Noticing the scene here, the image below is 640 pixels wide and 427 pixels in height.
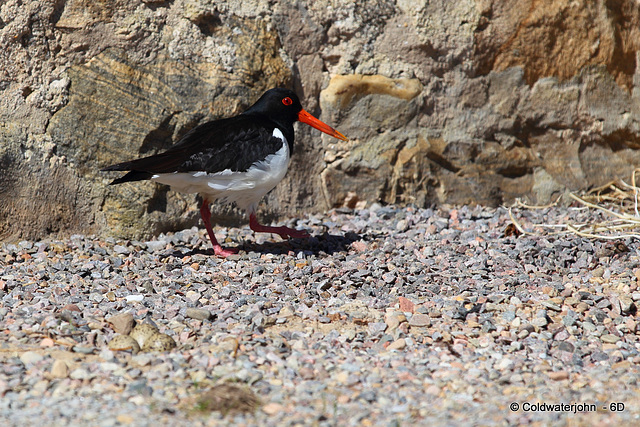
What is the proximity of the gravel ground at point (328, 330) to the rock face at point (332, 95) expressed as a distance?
0.60 meters

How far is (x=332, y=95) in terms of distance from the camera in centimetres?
579

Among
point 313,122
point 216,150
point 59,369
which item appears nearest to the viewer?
point 59,369

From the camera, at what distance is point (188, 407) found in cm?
257

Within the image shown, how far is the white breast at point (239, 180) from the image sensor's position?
459 cm

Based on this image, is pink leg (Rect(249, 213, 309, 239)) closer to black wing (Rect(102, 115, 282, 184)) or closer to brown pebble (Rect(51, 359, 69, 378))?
black wing (Rect(102, 115, 282, 184))

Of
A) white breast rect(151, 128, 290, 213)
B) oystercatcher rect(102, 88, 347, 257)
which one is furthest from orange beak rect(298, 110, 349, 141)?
white breast rect(151, 128, 290, 213)

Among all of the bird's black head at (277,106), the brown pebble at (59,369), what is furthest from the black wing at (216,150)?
the brown pebble at (59,369)

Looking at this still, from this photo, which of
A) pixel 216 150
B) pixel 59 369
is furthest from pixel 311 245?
pixel 59 369

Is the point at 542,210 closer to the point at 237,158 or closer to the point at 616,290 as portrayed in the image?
the point at 616,290

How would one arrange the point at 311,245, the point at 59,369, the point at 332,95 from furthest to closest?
the point at 332,95 → the point at 311,245 → the point at 59,369

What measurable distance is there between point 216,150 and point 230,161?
0.41 feet

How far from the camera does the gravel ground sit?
8.48ft

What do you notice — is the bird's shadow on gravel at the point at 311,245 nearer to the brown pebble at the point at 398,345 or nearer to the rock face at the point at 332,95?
the rock face at the point at 332,95

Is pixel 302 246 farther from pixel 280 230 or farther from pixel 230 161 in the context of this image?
pixel 230 161
